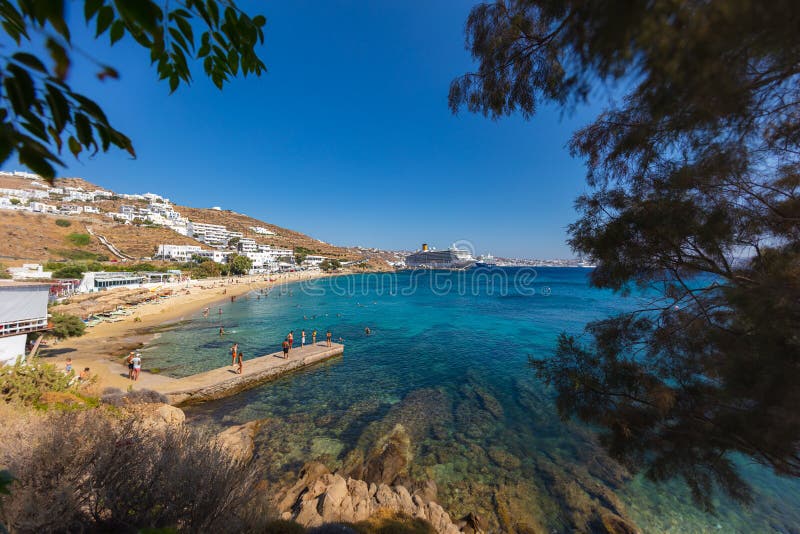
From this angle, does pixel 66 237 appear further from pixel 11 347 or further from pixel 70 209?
pixel 11 347

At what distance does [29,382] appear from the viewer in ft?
23.2

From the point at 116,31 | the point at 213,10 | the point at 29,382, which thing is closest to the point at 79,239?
the point at 29,382

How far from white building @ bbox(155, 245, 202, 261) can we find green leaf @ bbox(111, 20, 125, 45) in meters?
76.0

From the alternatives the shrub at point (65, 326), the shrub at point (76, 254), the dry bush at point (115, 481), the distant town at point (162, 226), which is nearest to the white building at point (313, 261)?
the distant town at point (162, 226)

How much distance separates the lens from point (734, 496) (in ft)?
11.2

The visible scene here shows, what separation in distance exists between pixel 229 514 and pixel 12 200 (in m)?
119

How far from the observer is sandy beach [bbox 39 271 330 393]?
12312mm

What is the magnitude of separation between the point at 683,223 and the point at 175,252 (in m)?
78.0

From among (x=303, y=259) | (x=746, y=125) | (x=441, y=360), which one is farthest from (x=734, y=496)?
(x=303, y=259)

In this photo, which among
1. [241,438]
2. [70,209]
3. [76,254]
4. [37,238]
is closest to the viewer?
[241,438]

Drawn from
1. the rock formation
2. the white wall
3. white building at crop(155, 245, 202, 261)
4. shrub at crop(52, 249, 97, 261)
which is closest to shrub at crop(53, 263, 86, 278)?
shrub at crop(52, 249, 97, 261)

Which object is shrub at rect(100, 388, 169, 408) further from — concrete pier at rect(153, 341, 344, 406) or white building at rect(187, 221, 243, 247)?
white building at rect(187, 221, 243, 247)

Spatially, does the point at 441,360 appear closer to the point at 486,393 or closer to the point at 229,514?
the point at 486,393

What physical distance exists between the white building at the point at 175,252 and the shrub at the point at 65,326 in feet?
185
